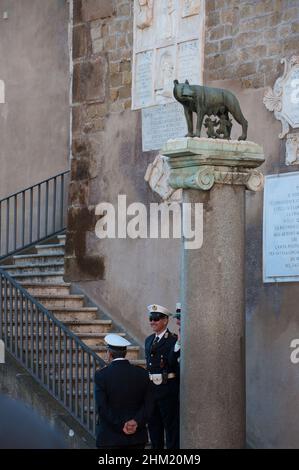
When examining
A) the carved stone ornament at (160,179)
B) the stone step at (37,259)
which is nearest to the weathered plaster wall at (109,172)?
the carved stone ornament at (160,179)

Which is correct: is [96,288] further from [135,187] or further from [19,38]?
[19,38]

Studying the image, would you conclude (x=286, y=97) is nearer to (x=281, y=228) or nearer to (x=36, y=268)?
(x=281, y=228)

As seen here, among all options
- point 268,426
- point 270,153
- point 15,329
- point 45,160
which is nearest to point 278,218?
point 270,153

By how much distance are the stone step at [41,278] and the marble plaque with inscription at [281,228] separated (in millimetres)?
3400

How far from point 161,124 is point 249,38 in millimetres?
1582

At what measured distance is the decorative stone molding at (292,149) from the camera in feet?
42.9

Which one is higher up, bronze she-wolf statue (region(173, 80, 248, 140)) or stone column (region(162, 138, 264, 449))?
bronze she-wolf statue (region(173, 80, 248, 140))

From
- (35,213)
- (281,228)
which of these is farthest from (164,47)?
A: (35,213)

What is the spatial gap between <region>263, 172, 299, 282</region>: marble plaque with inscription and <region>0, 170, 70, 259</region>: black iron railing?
437 centimetres

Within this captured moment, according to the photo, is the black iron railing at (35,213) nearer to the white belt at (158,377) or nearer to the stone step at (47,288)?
the stone step at (47,288)

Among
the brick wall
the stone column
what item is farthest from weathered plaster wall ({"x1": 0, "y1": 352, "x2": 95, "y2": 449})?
the brick wall

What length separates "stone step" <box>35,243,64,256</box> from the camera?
1650 cm

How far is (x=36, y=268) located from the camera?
16.3 m

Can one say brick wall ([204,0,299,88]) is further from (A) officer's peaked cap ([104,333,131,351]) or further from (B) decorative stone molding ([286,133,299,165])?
(A) officer's peaked cap ([104,333,131,351])
